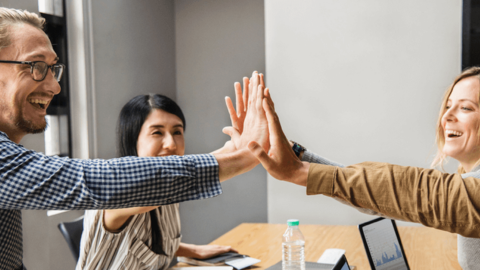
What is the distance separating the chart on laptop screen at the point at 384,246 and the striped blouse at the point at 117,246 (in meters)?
0.88

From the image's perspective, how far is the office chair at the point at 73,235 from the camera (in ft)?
5.52

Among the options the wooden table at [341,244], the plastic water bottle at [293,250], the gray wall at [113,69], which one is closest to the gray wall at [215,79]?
the gray wall at [113,69]

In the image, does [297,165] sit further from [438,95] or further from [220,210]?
[220,210]

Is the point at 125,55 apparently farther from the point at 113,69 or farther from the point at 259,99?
the point at 259,99

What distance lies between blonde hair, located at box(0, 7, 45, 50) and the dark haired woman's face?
2.37 feet

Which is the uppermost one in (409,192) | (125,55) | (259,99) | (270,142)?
(125,55)

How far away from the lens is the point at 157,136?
182 cm

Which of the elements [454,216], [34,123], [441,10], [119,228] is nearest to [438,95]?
[441,10]

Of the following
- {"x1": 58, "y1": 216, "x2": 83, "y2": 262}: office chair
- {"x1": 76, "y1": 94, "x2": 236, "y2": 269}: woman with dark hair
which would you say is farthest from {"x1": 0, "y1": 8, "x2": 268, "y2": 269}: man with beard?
{"x1": 58, "y1": 216, "x2": 83, "y2": 262}: office chair

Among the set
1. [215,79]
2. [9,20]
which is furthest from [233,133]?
[215,79]

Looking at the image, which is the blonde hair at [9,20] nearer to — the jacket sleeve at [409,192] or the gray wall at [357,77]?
the jacket sleeve at [409,192]

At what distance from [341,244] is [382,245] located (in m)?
0.70

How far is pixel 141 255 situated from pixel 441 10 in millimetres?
2627

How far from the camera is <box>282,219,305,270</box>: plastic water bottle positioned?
150 centimetres
